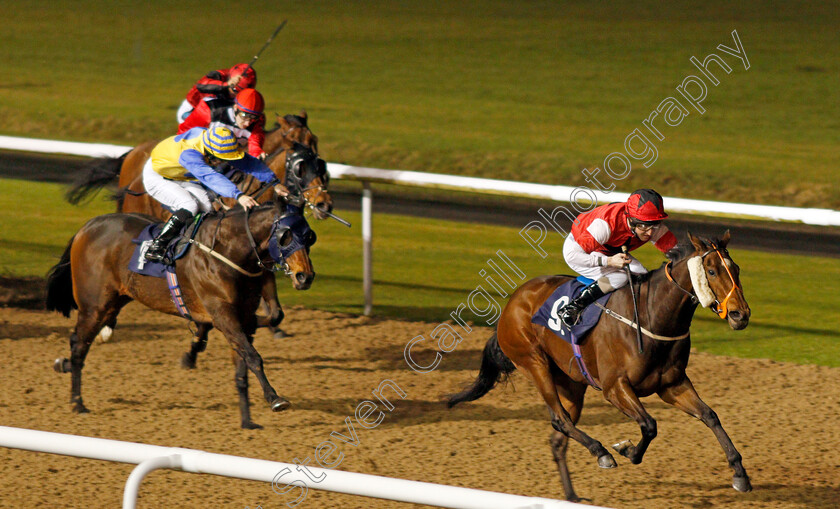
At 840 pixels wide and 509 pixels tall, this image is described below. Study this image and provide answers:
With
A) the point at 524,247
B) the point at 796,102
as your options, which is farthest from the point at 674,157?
the point at 524,247

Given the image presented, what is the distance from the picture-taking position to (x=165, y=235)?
671 cm

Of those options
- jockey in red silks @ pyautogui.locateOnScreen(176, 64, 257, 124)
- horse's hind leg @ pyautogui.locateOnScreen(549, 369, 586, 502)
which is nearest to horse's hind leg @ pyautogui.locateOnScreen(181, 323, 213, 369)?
jockey in red silks @ pyautogui.locateOnScreen(176, 64, 257, 124)

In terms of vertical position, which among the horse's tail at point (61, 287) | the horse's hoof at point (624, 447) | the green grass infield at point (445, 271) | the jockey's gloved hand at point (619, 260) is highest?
the jockey's gloved hand at point (619, 260)

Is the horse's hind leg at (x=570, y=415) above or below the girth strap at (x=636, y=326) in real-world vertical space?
below

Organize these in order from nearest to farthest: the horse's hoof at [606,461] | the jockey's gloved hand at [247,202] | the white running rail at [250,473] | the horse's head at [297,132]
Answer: the white running rail at [250,473], the horse's hoof at [606,461], the jockey's gloved hand at [247,202], the horse's head at [297,132]

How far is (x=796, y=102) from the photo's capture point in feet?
63.2

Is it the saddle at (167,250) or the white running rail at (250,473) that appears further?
the saddle at (167,250)

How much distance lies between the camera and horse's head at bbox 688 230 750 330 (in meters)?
4.73

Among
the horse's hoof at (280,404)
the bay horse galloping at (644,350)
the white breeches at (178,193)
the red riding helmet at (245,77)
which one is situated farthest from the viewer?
the red riding helmet at (245,77)

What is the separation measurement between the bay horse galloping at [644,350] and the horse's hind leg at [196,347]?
2516mm

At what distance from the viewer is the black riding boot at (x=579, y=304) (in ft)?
17.6

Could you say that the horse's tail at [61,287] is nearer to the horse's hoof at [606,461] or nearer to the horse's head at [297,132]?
the horse's head at [297,132]

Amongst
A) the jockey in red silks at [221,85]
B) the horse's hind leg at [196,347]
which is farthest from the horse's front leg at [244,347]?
the jockey in red silks at [221,85]

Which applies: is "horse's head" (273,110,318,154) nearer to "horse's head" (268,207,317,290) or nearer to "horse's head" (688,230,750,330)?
"horse's head" (268,207,317,290)
